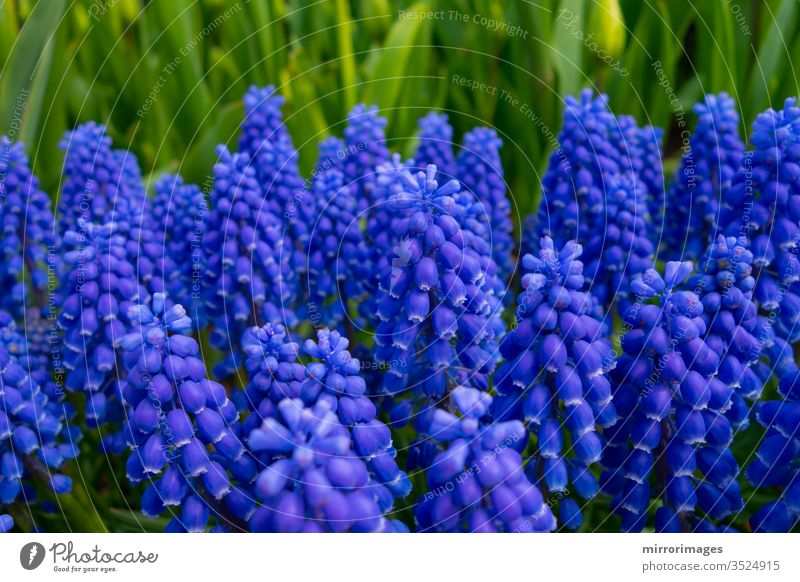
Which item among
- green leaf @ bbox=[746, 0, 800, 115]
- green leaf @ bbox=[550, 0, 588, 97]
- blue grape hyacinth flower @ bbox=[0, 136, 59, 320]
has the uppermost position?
green leaf @ bbox=[550, 0, 588, 97]

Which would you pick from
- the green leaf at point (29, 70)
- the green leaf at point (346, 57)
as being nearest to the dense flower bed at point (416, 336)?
the green leaf at point (29, 70)

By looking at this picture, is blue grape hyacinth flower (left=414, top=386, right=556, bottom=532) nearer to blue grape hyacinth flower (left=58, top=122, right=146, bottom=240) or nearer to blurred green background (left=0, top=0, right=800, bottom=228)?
blue grape hyacinth flower (left=58, top=122, right=146, bottom=240)

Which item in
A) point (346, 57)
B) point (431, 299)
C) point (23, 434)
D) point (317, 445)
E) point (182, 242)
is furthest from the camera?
point (346, 57)

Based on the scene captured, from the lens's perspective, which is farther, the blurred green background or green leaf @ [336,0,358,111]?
green leaf @ [336,0,358,111]

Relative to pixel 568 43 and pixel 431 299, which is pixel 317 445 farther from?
pixel 568 43

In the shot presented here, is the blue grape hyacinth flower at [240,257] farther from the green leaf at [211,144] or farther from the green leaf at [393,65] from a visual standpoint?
the green leaf at [393,65]

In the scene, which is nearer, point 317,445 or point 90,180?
point 317,445

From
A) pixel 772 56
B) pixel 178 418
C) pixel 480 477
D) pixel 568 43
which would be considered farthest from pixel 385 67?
pixel 480 477

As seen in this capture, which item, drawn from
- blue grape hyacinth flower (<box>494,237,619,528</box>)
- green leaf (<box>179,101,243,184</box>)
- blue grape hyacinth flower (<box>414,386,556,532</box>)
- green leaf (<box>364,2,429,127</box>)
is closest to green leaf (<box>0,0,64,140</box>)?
green leaf (<box>179,101,243,184</box>)
